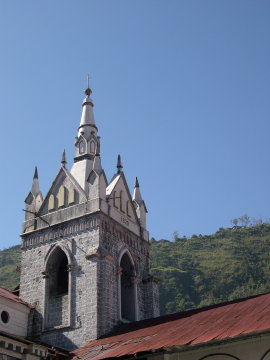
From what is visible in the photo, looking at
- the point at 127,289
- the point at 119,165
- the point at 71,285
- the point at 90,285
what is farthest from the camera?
the point at 119,165

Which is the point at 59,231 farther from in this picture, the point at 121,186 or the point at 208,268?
the point at 208,268

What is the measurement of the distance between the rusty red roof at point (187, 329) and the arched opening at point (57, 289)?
237 centimetres

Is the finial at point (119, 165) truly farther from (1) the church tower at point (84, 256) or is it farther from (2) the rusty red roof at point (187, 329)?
(2) the rusty red roof at point (187, 329)

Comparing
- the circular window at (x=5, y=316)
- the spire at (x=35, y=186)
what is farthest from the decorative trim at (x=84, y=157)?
the circular window at (x=5, y=316)

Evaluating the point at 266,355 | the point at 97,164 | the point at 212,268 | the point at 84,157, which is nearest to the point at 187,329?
the point at 266,355

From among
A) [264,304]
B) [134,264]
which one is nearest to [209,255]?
[134,264]

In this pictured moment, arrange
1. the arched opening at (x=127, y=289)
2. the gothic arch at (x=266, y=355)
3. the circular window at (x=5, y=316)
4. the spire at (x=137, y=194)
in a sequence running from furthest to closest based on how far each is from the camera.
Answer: the spire at (x=137, y=194) < the arched opening at (x=127, y=289) < the circular window at (x=5, y=316) < the gothic arch at (x=266, y=355)

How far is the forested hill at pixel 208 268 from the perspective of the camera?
62.2 metres

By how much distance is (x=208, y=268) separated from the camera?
7112cm

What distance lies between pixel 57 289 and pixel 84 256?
2.11 metres

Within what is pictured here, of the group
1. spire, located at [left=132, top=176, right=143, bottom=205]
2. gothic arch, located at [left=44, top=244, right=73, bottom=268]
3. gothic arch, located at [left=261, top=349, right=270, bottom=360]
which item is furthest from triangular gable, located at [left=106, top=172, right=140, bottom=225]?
gothic arch, located at [left=261, top=349, right=270, bottom=360]

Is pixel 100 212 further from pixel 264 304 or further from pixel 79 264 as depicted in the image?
pixel 264 304

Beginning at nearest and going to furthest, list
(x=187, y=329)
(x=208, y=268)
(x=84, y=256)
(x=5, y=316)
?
(x=187, y=329) < (x=5, y=316) < (x=84, y=256) < (x=208, y=268)

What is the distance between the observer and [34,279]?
22828mm
